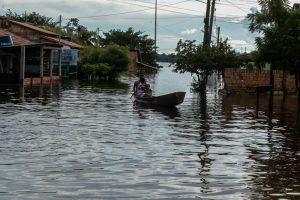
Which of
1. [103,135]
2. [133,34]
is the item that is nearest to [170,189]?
[103,135]

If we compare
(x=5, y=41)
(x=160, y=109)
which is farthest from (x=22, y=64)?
(x=160, y=109)

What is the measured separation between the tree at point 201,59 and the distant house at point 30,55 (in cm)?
1148

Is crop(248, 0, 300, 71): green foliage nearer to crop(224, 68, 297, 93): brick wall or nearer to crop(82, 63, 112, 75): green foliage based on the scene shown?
crop(224, 68, 297, 93): brick wall

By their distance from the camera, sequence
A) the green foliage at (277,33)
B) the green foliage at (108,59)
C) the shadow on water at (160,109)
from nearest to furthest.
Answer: the green foliage at (277,33)
the shadow on water at (160,109)
the green foliage at (108,59)

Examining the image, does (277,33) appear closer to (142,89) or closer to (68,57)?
(142,89)

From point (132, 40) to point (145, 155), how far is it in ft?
290

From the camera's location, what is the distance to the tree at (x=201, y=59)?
3825 cm

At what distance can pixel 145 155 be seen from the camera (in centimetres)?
1291

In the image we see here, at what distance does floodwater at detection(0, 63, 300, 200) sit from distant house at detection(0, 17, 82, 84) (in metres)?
19.0

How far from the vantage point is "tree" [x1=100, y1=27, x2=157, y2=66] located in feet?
320


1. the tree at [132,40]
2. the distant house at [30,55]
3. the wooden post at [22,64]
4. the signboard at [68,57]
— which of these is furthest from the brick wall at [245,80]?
the tree at [132,40]

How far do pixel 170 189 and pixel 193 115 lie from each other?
1394 centimetres

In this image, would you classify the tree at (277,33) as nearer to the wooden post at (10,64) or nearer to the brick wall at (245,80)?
the brick wall at (245,80)


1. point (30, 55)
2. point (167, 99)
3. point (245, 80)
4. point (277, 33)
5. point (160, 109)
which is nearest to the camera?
point (277, 33)
